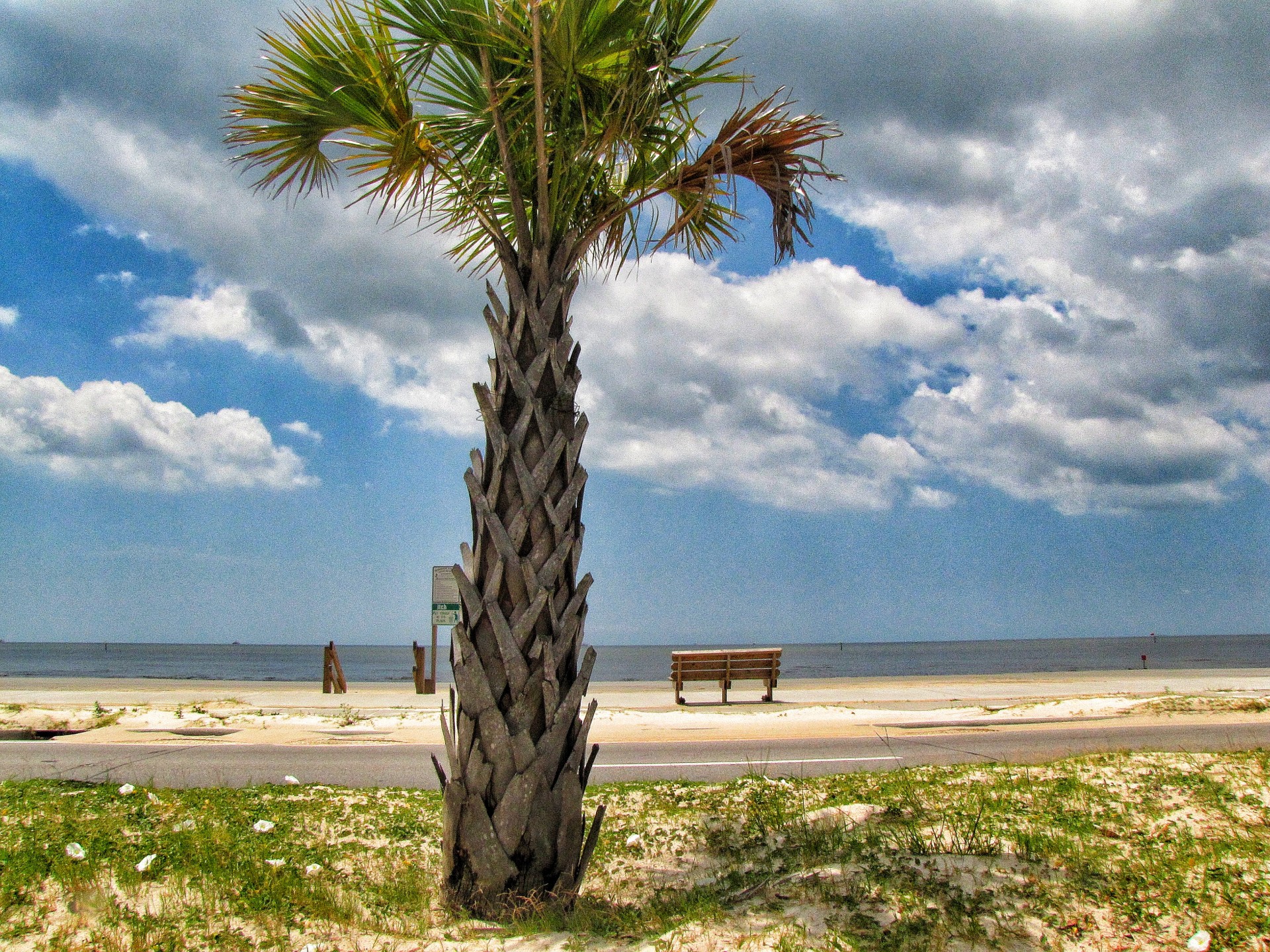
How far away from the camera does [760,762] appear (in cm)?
967

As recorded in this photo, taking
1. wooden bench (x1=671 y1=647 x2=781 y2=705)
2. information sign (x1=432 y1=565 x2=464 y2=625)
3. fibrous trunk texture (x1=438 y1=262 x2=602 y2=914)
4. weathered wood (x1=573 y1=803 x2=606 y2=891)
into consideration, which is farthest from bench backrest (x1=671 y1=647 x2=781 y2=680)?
fibrous trunk texture (x1=438 y1=262 x2=602 y2=914)

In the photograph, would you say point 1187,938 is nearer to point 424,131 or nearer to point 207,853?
point 207,853

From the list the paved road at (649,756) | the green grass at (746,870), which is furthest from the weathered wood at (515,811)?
the paved road at (649,756)

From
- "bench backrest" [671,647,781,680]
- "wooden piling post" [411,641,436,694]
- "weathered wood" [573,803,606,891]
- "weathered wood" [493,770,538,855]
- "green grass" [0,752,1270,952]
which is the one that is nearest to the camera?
"green grass" [0,752,1270,952]

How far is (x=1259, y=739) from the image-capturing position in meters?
10.1

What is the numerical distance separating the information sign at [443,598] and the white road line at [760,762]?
274 inches

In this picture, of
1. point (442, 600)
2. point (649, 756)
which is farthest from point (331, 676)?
point (649, 756)

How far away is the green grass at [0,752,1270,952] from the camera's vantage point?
11.5 ft

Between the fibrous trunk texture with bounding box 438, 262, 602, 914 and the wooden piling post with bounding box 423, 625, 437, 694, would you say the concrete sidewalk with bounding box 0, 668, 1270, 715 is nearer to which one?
the wooden piling post with bounding box 423, 625, 437, 694

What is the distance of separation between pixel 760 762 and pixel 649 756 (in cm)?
139

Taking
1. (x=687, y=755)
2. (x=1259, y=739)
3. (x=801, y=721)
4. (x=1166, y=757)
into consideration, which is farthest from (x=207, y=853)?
(x=1259, y=739)

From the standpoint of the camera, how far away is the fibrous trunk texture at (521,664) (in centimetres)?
414

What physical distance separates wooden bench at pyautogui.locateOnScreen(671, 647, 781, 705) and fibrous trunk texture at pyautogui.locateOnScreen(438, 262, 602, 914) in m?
11.7

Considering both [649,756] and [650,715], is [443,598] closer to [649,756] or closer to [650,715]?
[650,715]
